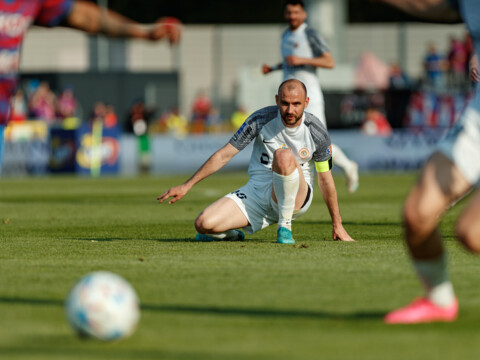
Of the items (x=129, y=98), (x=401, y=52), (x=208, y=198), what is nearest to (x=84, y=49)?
(x=129, y=98)

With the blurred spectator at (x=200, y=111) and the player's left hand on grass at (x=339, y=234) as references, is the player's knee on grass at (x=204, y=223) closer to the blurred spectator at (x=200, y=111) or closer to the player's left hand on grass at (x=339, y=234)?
the player's left hand on grass at (x=339, y=234)

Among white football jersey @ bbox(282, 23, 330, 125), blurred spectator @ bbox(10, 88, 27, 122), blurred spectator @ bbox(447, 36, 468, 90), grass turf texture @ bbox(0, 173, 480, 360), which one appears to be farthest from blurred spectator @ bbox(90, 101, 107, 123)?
white football jersey @ bbox(282, 23, 330, 125)

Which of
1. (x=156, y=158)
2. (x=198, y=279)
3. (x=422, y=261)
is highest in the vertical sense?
(x=422, y=261)

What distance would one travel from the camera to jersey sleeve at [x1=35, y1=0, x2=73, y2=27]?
634 centimetres

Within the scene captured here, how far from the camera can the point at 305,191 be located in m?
8.77

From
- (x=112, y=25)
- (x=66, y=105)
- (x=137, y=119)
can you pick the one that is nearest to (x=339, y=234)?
(x=112, y=25)

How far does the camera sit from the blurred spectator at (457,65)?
31222mm

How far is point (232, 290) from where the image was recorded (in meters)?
6.08

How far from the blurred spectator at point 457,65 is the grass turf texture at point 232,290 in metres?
20.2

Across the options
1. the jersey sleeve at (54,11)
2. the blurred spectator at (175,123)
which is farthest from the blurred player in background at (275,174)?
the blurred spectator at (175,123)

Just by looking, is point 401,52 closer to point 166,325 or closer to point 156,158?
point 156,158

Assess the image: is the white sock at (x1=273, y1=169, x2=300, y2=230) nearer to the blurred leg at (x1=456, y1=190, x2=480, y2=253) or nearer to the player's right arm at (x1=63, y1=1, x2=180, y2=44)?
the player's right arm at (x1=63, y1=1, x2=180, y2=44)

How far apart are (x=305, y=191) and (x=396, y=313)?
382 cm

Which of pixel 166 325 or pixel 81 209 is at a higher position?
pixel 166 325
